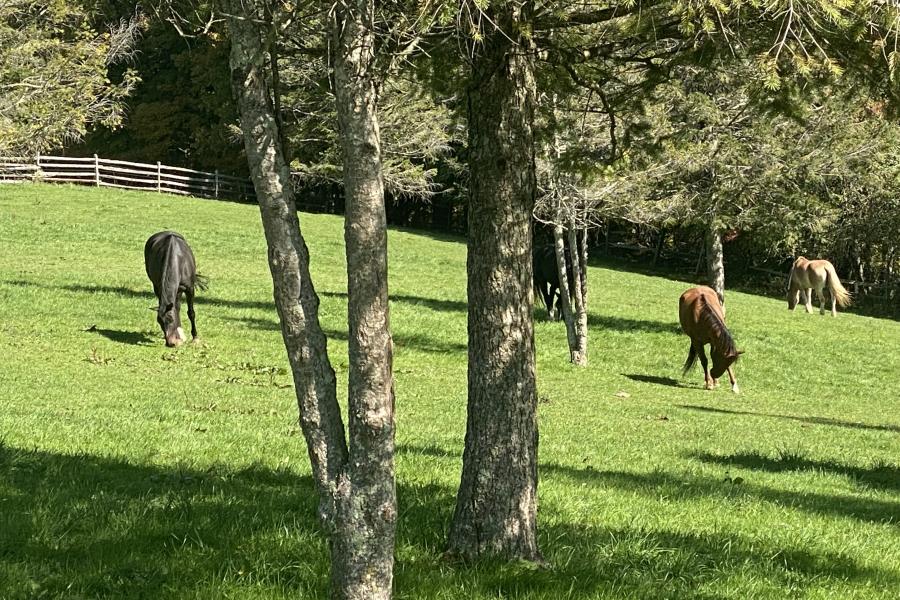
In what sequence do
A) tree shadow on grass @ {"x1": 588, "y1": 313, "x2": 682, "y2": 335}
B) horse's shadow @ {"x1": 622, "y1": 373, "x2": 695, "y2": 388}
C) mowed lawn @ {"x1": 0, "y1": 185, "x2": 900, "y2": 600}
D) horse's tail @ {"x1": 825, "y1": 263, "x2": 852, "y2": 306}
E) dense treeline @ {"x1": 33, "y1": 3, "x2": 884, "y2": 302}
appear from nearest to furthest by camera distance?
mowed lawn @ {"x1": 0, "y1": 185, "x2": 900, "y2": 600}
dense treeline @ {"x1": 33, "y1": 3, "x2": 884, "y2": 302}
horse's shadow @ {"x1": 622, "y1": 373, "x2": 695, "y2": 388}
tree shadow on grass @ {"x1": 588, "y1": 313, "x2": 682, "y2": 335}
horse's tail @ {"x1": 825, "y1": 263, "x2": 852, "y2": 306}

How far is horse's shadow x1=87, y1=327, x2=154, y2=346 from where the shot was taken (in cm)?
1749

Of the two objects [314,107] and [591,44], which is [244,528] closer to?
[591,44]

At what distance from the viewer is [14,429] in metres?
8.77

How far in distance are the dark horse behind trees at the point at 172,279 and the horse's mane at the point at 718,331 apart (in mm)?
9444

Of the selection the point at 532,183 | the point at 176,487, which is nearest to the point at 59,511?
the point at 176,487

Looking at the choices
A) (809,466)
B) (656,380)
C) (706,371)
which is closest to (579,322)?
(656,380)

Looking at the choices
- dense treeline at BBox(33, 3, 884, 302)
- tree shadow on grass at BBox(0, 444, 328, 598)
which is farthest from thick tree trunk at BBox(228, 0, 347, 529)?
tree shadow on grass at BBox(0, 444, 328, 598)

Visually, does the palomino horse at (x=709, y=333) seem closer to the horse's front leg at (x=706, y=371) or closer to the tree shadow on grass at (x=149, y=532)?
the horse's front leg at (x=706, y=371)

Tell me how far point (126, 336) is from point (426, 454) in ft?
35.2

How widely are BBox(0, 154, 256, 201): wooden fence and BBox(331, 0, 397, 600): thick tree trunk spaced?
141 ft

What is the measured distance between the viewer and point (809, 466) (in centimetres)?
1091

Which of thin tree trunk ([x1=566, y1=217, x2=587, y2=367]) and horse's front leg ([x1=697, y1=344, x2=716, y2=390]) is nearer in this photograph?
horse's front leg ([x1=697, y1=344, x2=716, y2=390])

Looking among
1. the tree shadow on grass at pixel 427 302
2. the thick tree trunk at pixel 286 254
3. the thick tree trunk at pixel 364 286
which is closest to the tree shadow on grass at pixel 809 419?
the tree shadow on grass at pixel 427 302

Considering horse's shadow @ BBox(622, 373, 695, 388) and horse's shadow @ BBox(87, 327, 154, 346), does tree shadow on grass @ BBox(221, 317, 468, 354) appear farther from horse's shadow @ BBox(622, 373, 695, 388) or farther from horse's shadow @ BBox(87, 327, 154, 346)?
horse's shadow @ BBox(622, 373, 695, 388)
